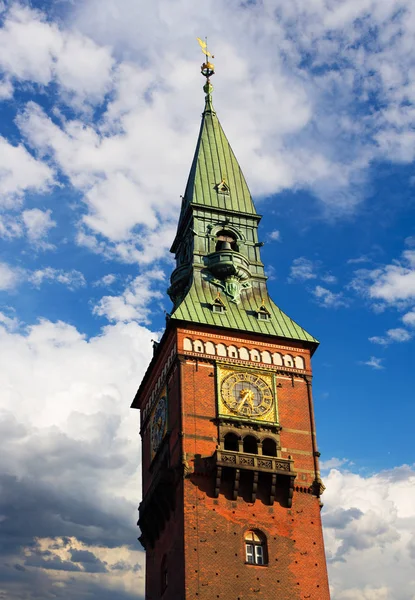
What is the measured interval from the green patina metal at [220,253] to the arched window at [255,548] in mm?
12877

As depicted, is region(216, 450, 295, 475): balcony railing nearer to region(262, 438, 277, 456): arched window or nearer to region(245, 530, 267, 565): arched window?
region(262, 438, 277, 456): arched window

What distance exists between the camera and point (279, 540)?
5016 centimetres

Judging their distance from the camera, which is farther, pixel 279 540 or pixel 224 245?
pixel 224 245

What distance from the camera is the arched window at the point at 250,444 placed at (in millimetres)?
52781

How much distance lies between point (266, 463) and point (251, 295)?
13.6m

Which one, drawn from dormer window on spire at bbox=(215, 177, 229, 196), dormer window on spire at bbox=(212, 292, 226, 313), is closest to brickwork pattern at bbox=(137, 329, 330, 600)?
dormer window on spire at bbox=(212, 292, 226, 313)

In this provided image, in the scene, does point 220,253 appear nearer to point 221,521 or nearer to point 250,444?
point 250,444

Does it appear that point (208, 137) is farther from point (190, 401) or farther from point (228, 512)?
point (228, 512)

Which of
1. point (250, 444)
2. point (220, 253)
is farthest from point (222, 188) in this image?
point (250, 444)

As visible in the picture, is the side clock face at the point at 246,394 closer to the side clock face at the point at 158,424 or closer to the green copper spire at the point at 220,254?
the green copper spire at the point at 220,254

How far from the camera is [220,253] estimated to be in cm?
6162

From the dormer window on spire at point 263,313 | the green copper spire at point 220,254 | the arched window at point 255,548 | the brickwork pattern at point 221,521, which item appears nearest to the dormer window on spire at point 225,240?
the green copper spire at point 220,254

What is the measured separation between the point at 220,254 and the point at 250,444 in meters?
14.2

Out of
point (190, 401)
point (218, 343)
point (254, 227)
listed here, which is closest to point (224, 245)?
point (254, 227)
